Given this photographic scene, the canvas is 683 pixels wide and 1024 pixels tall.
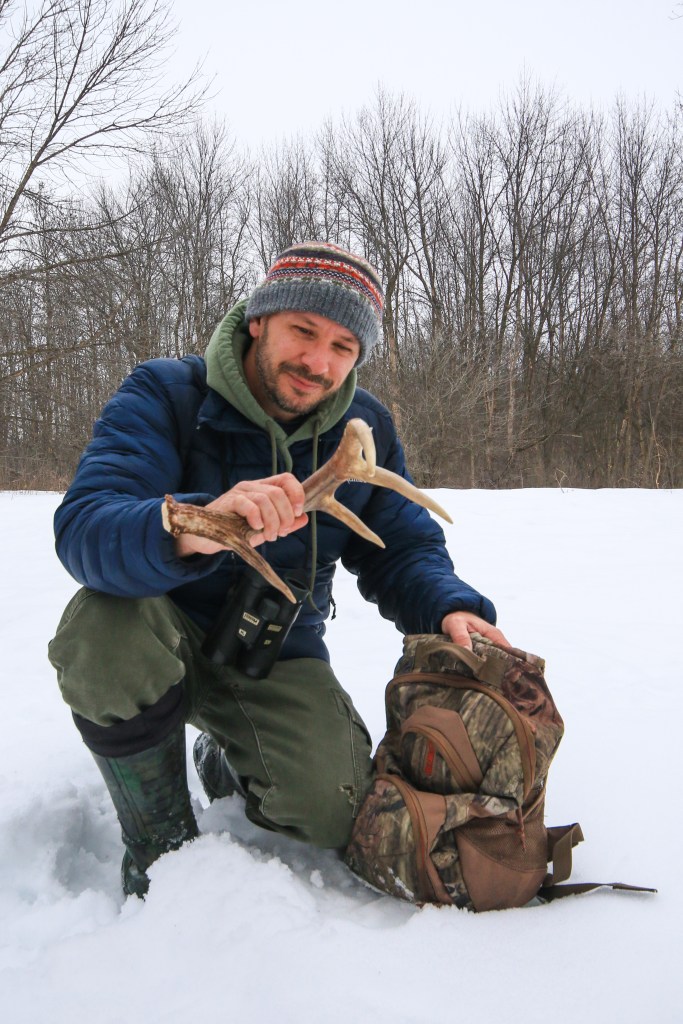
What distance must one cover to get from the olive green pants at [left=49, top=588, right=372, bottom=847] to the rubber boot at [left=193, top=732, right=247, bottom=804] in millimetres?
97

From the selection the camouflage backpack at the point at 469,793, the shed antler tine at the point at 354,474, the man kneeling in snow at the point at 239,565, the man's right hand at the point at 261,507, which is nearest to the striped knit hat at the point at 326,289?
the man kneeling in snow at the point at 239,565

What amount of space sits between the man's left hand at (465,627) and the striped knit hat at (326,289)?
2.54 ft

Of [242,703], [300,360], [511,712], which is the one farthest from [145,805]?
[300,360]

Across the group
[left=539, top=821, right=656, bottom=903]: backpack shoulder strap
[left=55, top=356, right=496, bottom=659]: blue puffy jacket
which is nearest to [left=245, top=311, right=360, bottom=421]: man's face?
[left=55, top=356, right=496, bottom=659]: blue puffy jacket

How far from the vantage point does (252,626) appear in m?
1.59

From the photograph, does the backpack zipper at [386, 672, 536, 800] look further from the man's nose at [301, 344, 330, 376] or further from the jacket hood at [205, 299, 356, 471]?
the man's nose at [301, 344, 330, 376]

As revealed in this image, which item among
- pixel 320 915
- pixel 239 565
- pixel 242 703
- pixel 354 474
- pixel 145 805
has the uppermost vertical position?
pixel 354 474

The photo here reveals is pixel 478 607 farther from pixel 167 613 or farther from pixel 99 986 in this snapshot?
pixel 99 986

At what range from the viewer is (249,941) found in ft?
3.79

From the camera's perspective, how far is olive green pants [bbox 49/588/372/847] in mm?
1370

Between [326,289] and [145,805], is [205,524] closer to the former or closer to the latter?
[145,805]

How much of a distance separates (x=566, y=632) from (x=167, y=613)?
210 centimetres

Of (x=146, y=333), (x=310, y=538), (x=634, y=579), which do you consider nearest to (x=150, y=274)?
(x=146, y=333)

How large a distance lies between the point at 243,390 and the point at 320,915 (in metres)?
1.18
